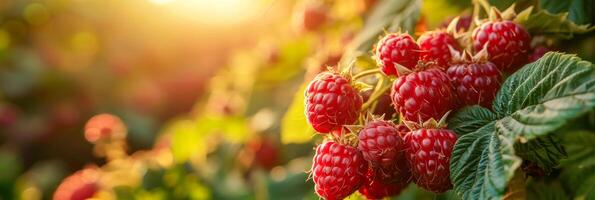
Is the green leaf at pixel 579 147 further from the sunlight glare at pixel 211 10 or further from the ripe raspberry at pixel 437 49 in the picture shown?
the sunlight glare at pixel 211 10

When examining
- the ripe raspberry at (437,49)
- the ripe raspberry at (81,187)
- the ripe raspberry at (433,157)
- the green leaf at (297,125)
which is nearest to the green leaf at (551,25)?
the ripe raspberry at (437,49)

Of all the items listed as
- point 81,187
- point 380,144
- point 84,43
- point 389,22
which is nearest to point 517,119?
point 380,144

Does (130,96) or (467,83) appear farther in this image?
(130,96)

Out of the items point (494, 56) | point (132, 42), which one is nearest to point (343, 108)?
point (494, 56)

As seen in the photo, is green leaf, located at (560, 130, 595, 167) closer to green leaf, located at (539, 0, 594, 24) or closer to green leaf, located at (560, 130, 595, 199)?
green leaf, located at (560, 130, 595, 199)

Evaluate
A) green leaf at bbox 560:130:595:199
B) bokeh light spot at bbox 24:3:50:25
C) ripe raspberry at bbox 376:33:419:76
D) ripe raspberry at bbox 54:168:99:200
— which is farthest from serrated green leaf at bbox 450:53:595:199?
bokeh light spot at bbox 24:3:50:25

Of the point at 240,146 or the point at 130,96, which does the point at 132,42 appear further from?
the point at 240,146
